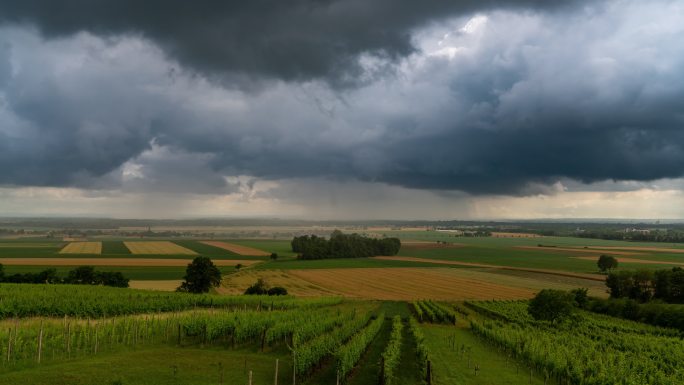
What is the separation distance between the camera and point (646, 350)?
Result: 35.8 meters

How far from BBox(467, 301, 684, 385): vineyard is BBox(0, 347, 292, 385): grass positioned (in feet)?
56.8

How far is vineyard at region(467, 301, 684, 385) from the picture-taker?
85.2 feet

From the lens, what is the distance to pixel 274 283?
8700 centimetres

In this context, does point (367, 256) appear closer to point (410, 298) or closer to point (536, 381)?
point (410, 298)

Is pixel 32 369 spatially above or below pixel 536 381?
above

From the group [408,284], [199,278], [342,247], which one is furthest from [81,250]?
[408,284]

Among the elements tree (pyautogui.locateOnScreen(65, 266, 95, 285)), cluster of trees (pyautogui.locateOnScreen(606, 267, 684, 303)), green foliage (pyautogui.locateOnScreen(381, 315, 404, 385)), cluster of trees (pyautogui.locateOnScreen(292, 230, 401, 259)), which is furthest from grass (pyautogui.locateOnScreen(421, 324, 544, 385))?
cluster of trees (pyautogui.locateOnScreen(292, 230, 401, 259))

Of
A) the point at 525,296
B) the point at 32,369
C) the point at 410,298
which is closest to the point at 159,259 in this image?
the point at 410,298

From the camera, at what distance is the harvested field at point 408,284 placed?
77188 millimetres

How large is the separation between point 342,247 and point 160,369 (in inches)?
5280

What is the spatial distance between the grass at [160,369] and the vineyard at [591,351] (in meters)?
17.3

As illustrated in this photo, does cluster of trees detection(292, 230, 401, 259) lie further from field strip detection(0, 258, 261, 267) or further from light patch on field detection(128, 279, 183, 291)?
light patch on field detection(128, 279, 183, 291)

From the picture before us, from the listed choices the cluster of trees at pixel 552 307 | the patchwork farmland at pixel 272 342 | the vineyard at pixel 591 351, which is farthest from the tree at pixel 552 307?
the patchwork farmland at pixel 272 342

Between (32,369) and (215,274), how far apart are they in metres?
51.3
